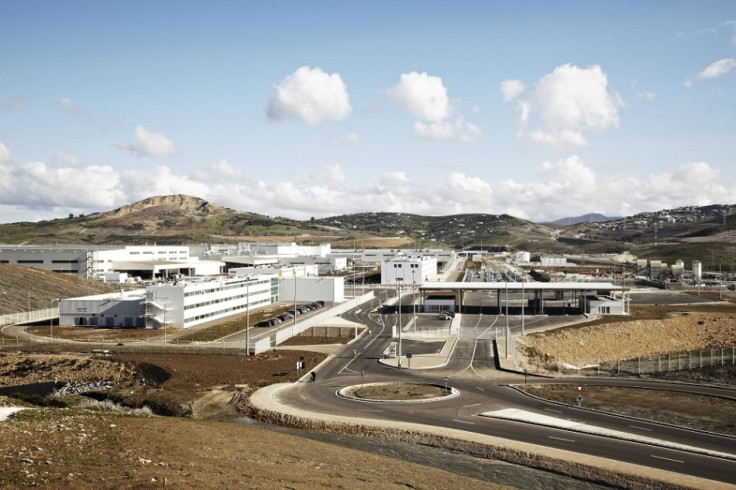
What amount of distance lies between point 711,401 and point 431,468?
101 feet

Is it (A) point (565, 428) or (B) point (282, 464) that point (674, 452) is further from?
(B) point (282, 464)

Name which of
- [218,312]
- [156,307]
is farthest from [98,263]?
[156,307]

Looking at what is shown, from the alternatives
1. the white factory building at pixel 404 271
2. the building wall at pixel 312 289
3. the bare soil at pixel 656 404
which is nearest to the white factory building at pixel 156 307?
the building wall at pixel 312 289

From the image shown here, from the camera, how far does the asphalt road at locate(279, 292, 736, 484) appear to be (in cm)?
3681

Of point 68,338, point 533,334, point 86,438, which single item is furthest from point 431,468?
point 68,338

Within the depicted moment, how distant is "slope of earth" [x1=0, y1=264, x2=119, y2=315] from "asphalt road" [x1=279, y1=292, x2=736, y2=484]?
2771 inches

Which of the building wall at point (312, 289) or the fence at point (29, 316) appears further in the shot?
the building wall at point (312, 289)

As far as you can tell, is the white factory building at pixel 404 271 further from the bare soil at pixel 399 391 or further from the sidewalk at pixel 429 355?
the bare soil at pixel 399 391

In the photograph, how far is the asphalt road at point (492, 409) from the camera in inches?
1449

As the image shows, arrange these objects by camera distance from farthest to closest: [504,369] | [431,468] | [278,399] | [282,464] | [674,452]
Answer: [504,369], [278,399], [674,452], [431,468], [282,464]

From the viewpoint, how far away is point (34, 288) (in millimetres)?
122750

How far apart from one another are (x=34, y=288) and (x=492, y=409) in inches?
4214

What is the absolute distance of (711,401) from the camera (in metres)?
52.1

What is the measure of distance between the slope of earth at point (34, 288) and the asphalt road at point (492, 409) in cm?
7038
